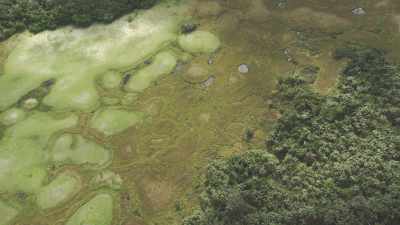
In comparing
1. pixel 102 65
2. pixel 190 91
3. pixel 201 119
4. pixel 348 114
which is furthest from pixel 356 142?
pixel 102 65

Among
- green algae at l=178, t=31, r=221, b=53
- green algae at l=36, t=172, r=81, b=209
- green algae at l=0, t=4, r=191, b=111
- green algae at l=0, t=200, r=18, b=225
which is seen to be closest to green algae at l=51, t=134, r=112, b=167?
green algae at l=36, t=172, r=81, b=209

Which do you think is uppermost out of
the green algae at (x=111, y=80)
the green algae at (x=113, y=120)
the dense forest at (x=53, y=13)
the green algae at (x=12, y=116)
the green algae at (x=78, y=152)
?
the dense forest at (x=53, y=13)

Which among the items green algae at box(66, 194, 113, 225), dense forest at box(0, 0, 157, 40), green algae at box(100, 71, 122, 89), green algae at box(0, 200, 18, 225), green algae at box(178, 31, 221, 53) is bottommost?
green algae at box(66, 194, 113, 225)

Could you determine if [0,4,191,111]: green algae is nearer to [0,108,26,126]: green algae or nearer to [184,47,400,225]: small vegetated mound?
[0,108,26,126]: green algae

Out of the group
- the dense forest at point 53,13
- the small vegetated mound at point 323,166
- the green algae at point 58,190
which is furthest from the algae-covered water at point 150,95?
the small vegetated mound at point 323,166

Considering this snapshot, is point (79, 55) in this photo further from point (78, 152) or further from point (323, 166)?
Result: point (323, 166)

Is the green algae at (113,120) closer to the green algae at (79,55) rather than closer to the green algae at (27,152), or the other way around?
the green algae at (79,55)
